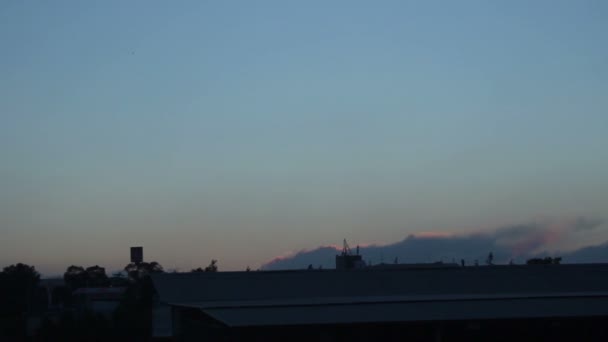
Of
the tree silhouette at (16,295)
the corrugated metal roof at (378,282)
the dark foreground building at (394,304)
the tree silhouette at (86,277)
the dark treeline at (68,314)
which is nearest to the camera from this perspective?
the dark foreground building at (394,304)

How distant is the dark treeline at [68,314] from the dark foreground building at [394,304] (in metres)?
5.58

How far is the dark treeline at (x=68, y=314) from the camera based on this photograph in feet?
171

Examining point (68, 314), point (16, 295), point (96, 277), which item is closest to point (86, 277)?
point (96, 277)

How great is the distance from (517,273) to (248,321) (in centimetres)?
1872

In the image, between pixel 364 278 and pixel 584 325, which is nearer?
pixel 584 325

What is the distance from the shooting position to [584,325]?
42250mm

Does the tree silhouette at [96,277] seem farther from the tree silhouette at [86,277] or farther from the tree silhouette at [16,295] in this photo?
the tree silhouette at [16,295]

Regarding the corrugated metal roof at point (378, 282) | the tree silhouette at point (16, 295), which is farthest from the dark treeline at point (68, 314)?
the corrugated metal roof at point (378, 282)

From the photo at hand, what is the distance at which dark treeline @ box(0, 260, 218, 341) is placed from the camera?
52125 millimetres

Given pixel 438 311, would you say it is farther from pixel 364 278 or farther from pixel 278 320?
pixel 364 278

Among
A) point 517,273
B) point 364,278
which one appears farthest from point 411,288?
point 517,273

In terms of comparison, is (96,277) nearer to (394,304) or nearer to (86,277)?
(86,277)

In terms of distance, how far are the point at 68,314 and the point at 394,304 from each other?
73.8 ft

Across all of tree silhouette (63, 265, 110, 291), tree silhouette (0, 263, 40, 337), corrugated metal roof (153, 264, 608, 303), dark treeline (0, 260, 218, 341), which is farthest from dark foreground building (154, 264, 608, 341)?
tree silhouette (63, 265, 110, 291)
